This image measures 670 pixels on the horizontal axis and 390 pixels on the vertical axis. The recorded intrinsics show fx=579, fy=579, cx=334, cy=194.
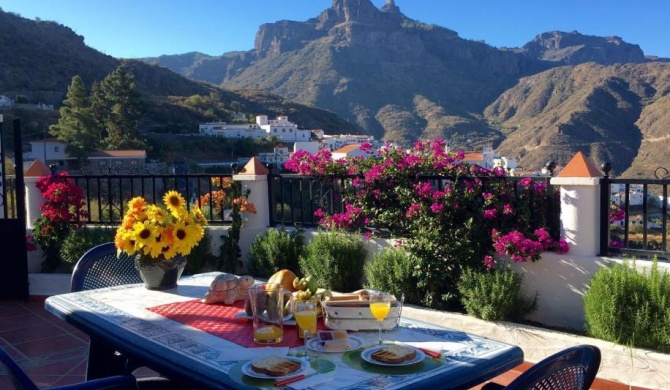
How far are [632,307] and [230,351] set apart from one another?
2502 mm

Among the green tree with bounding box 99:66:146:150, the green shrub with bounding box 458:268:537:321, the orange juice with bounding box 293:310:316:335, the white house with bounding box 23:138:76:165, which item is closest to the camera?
the orange juice with bounding box 293:310:316:335

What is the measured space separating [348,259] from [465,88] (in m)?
90.6

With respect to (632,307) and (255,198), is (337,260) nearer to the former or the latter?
(255,198)

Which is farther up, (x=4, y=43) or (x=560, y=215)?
(x=4, y=43)

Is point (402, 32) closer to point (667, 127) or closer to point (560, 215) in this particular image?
point (667, 127)

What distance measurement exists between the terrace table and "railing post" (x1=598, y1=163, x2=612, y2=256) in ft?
7.45

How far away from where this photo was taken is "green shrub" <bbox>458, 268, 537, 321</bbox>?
3822 millimetres

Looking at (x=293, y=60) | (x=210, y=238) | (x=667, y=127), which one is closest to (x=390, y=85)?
(x=293, y=60)

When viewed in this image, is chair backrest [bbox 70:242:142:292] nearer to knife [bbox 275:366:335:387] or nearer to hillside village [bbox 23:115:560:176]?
knife [bbox 275:366:335:387]

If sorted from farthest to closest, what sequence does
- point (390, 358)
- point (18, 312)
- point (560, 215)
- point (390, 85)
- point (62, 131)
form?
1. point (390, 85)
2. point (62, 131)
3. point (18, 312)
4. point (560, 215)
5. point (390, 358)

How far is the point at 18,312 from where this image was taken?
207 inches

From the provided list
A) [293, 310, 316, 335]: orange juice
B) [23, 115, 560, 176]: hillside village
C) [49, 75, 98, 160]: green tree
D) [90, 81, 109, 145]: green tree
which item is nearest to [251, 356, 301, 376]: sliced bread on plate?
[293, 310, 316, 335]: orange juice

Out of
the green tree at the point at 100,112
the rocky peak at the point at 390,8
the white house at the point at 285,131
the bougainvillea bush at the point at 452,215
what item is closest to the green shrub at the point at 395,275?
the bougainvillea bush at the point at 452,215

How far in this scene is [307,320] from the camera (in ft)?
6.11
